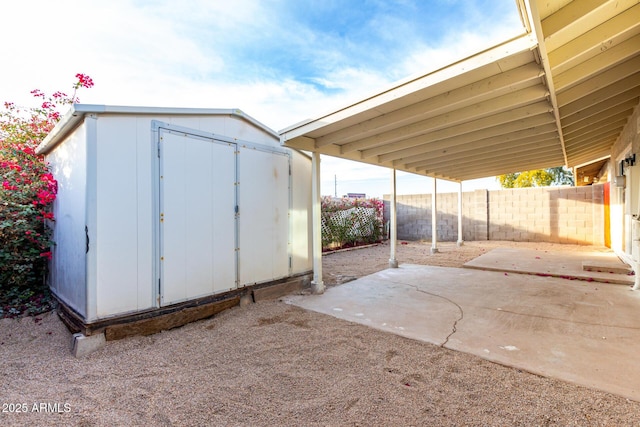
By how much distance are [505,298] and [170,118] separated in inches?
189

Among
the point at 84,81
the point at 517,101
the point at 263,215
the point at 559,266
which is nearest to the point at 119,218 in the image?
the point at 263,215

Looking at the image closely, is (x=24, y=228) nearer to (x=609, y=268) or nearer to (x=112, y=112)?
(x=112, y=112)

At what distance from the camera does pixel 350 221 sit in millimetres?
10023

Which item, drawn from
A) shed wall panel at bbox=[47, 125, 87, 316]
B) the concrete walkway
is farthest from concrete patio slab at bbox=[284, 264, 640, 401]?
shed wall panel at bbox=[47, 125, 87, 316]

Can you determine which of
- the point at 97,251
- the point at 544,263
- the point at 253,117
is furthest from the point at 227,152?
the point at 544,263

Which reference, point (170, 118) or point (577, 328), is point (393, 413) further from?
point (170, 118)

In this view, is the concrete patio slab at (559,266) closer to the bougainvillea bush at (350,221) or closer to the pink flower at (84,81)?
the bougainvillea bush at (350,221)

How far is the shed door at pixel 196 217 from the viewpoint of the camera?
312 cm

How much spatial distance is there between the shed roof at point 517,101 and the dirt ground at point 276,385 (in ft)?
8.23

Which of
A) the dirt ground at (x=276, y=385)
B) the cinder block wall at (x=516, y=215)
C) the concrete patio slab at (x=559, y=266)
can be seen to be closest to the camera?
the dirt ground at (x=276, y=385)

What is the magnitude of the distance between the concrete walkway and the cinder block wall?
235 inches

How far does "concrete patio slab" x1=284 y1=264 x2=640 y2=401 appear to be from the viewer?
7.36 ft

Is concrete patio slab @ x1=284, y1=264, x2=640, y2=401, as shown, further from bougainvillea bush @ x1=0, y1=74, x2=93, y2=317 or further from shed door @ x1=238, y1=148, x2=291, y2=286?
bougainvillea bush @ x1=0, y1=74, x2=93, y2=317

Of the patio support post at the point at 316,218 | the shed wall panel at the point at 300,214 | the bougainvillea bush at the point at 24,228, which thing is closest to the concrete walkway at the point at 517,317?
the patio support post at the point at 316,218
